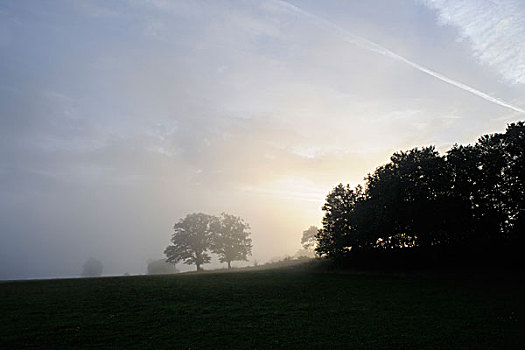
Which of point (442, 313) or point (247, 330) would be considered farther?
point (442, 313)

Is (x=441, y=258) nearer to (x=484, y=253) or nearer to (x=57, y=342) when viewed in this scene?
(x=484, y=253)

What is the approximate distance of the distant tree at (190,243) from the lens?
85000mm

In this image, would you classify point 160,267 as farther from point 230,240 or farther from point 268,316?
point 268,316

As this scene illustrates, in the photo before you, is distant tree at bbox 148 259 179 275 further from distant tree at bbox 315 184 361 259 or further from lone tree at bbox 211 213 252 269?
distant tree at bbox 315 184 361 259

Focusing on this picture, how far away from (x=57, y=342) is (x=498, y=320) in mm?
28438

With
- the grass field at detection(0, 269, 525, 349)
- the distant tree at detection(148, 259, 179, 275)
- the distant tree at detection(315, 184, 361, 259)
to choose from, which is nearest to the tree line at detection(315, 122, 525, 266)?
the distant tree at detection(315, 184, 361, 259)

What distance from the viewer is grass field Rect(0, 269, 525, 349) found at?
703 inches

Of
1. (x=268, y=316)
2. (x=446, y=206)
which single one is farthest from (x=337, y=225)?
(x=268, y=316)

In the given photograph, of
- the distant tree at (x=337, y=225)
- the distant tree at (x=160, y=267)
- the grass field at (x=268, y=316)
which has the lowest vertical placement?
the distant tree at (x=160, y=267)

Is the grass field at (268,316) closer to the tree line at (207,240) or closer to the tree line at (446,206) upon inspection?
the tree line at (446,206)

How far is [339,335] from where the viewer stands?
1898 cm

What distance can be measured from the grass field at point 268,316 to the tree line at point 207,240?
4808 centimetres

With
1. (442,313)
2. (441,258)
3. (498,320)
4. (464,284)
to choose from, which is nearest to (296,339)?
(442,313)

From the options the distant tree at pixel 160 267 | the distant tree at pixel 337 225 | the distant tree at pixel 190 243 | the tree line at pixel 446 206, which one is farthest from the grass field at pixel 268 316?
the distant tree at pixel 160 267
